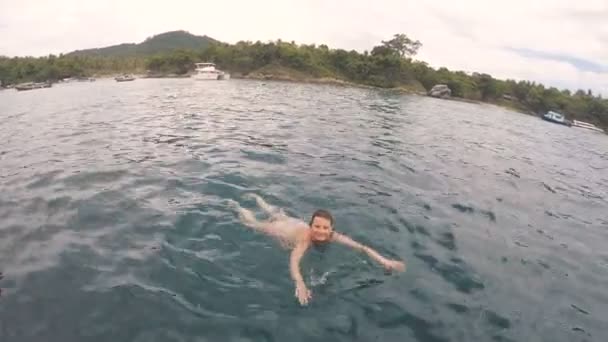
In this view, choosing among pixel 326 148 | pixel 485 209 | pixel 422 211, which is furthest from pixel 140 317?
pixel 326 148

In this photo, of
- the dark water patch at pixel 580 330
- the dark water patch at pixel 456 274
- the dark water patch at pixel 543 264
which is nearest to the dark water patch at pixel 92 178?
the dark water patch at pixel 456 274

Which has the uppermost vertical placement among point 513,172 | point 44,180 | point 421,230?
point 513,172

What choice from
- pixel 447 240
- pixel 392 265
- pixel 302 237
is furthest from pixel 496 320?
pixel 302 237

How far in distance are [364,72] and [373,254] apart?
327 feet

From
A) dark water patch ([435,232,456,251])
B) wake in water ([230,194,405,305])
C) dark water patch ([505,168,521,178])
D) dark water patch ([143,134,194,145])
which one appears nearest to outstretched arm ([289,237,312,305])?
wake in water ([230,194,405,305])

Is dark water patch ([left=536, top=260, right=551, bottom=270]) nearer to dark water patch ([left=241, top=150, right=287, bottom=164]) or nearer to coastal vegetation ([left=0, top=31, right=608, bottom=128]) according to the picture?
dark water patch ([left=241, top=150, right=287, bottom=164])

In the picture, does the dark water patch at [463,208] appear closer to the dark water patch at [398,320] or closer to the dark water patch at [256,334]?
the dark water patch at [398,320]

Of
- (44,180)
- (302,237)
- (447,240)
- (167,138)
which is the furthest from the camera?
(167,138)

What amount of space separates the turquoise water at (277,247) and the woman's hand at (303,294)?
0.43ft

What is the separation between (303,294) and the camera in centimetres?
713

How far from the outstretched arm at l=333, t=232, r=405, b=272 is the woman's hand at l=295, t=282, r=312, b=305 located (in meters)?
1.89

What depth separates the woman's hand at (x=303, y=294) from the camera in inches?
278

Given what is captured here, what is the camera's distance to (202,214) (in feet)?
34.6

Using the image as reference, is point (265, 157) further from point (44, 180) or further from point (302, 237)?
point (302, 237)
